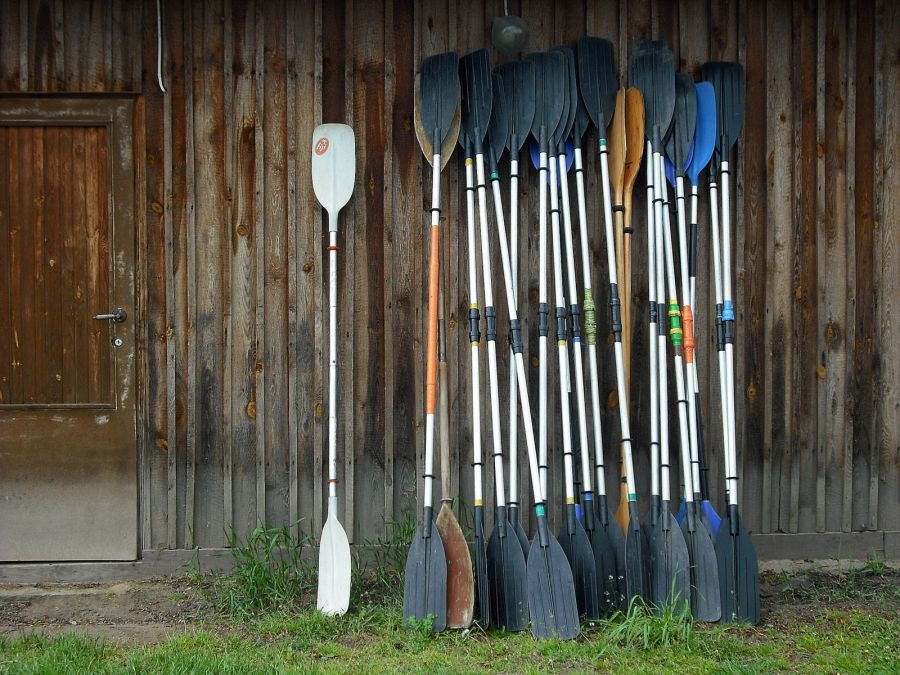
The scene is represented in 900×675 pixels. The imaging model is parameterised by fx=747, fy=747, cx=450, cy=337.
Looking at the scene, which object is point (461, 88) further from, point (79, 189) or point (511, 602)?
point (511, 602)

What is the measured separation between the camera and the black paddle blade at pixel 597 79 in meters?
3.85

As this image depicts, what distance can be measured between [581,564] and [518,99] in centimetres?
231

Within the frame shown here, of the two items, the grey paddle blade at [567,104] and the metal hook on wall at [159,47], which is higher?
the metal hook on wall at [159,47]

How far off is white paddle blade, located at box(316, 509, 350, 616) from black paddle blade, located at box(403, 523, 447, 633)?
1.08ft

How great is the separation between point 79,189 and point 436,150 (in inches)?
75.4

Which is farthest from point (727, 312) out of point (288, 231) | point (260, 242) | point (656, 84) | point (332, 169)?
point (260, 242)

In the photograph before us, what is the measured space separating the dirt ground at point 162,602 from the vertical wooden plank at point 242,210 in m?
0.51

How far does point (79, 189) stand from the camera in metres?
3.96

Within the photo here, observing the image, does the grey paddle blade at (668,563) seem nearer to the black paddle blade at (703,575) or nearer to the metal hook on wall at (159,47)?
the black paddle blade at (703,575)

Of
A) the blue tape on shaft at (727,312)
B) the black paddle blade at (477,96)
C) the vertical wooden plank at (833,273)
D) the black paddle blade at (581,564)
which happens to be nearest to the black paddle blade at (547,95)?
the black paddle blade at (477,96)

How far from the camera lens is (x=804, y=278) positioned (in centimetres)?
413

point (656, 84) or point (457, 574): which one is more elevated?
point (656, 84)

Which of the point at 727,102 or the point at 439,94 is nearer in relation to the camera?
the point at 439,94

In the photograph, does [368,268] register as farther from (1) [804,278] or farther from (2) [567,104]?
(1) [804,278]
